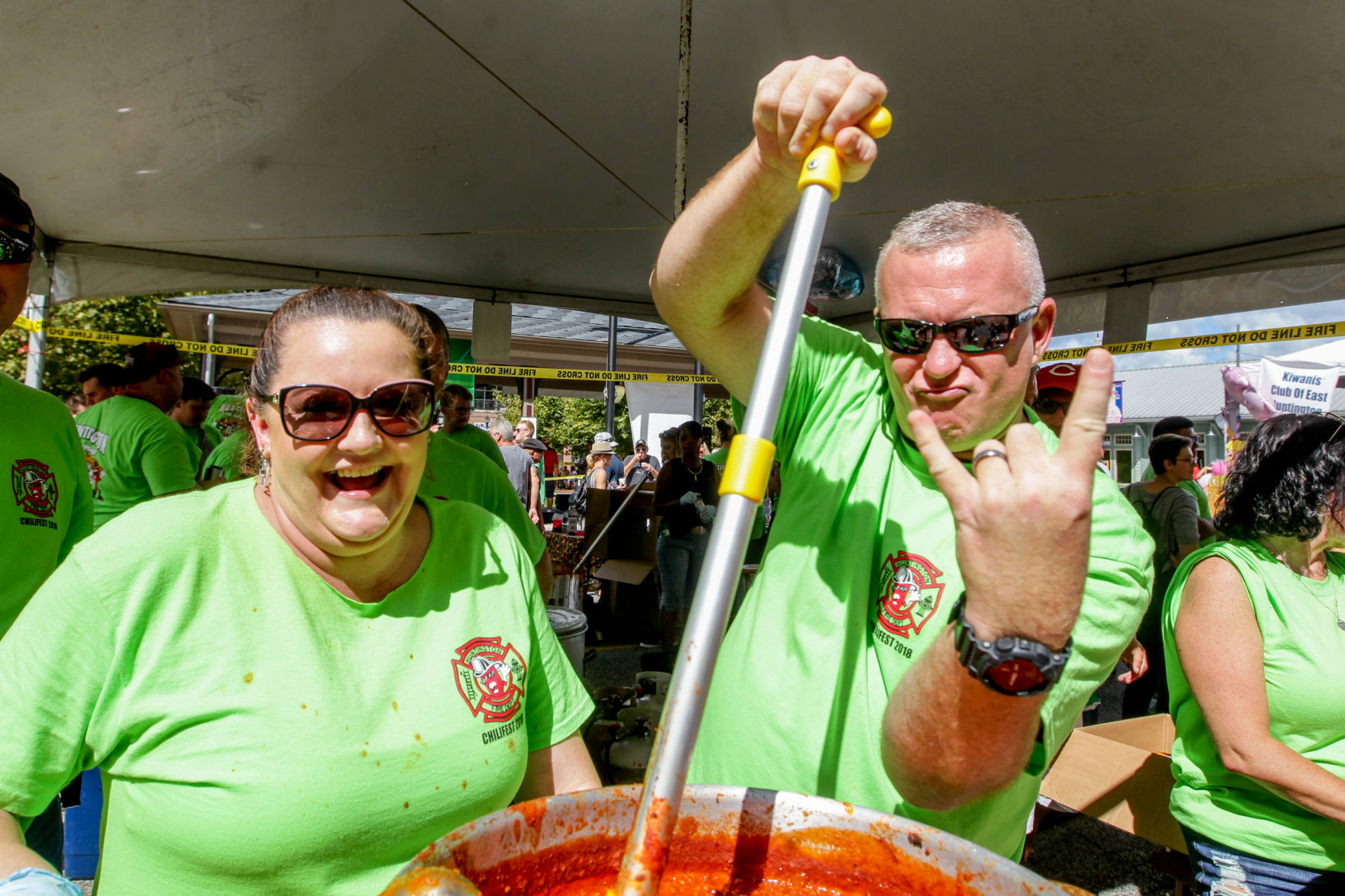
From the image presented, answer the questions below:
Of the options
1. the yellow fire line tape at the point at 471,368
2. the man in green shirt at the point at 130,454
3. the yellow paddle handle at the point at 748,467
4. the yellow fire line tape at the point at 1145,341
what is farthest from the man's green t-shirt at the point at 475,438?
the yellow paddle handle at the point at 748,467

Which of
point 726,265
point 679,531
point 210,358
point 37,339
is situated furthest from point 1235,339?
point 210,358

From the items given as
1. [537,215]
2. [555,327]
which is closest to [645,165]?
[537,215]

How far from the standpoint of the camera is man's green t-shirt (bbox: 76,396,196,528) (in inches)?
145

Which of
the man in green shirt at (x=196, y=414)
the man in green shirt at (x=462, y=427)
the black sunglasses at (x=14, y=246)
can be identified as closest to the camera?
the black sunglasses at (x=14, y=246)

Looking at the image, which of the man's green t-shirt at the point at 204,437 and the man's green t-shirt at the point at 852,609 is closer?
the man's green t-shirt at the point at 852,609

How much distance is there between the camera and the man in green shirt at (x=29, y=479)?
2.01 metres

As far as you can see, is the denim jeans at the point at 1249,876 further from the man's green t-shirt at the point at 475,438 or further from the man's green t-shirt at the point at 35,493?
the man's green t-shirt at the point at 475,438

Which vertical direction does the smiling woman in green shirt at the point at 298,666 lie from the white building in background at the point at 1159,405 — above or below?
below

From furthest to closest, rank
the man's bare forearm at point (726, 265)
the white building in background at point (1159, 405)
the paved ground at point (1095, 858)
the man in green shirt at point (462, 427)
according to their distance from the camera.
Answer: the white building in background at point (1159, 405) → the man in green shirt at point (462, 427) → the paved ground at point (1095, 858) → the man's bare forearm at point (726, 265)

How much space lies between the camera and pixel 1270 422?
89.3 inches

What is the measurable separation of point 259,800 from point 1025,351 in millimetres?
1513

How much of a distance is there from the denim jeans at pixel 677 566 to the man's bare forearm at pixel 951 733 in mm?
5868

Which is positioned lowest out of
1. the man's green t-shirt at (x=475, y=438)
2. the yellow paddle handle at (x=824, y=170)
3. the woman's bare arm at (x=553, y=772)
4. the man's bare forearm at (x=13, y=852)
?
the woman's bare arm at (x=553, y=772)

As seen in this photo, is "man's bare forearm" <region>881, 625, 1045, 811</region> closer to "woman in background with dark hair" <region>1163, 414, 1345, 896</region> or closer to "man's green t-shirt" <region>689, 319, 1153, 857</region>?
"man's green t-shirt" <region>689, 319, 1153, 857</region>
